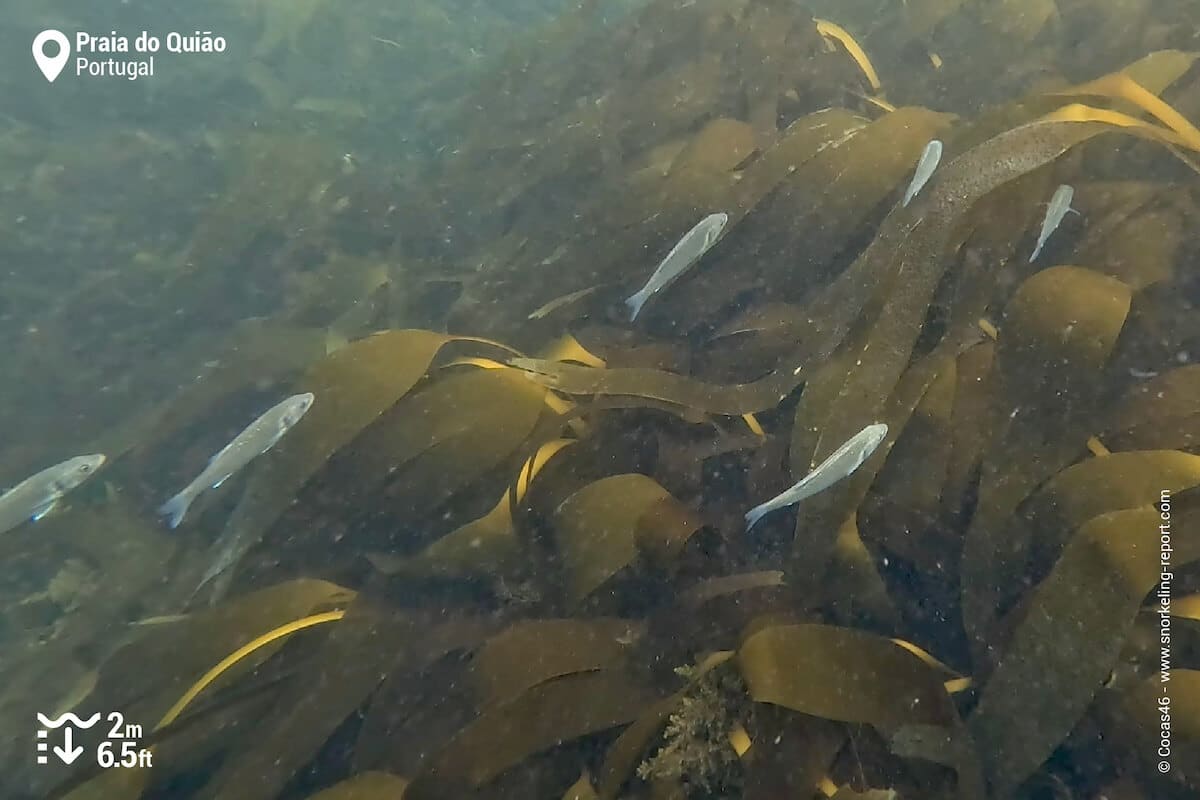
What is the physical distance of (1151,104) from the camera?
186cm

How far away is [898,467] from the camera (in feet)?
5.56

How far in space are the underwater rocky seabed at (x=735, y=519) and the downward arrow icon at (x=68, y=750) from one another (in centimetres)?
9

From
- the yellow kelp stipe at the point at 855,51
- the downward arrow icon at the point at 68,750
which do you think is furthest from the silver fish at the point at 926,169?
the downward arrow icon at the point at 68,750

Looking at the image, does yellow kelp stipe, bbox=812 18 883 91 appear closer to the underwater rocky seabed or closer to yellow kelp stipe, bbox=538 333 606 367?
the underwater rocky seabed

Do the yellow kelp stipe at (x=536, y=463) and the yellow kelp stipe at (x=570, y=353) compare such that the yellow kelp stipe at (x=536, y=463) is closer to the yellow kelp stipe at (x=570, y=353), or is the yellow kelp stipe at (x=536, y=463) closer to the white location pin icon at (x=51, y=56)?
the yellow kelp stipe at (x=570, y=353)

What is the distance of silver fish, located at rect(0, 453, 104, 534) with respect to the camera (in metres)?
2.17

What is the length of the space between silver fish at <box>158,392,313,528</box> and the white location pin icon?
22.0ft

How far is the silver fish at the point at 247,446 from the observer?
188cm

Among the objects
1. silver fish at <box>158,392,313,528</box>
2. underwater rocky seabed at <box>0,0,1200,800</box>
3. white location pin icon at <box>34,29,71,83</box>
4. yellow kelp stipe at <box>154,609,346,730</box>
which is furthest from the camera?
white location pin icon at <box>34,29,71,83</box>

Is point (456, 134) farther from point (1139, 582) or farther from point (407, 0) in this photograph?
point (1139, 582)

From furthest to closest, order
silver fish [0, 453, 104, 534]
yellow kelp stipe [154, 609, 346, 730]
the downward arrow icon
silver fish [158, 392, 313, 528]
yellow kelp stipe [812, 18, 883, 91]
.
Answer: yellow kelp stipe [812, 18, 883, 91] → silver fish [0, 453, 104, 534] → the downward arrow icon → silver fish [158, 392, 313, 528] → yellow kelp stipe [154, 609, 346, 730]

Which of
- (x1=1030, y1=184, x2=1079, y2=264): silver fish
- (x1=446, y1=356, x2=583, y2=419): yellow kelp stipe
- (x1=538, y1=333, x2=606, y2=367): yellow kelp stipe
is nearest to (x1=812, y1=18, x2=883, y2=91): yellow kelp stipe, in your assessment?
(x1=1030, y1=184, x2=1079, y2=264): silver fish

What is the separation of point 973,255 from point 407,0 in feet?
26.8

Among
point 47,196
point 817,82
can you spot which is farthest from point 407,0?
point 817,82
